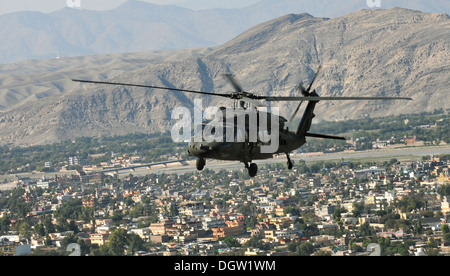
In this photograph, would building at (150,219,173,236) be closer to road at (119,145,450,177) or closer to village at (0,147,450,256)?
village at (0,147,450,256)

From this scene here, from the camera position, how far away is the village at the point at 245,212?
305 ft

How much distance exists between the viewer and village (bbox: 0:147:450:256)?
305 ft

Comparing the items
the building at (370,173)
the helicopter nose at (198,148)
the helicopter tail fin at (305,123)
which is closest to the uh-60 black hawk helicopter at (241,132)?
the helicopter nose at (198,148)

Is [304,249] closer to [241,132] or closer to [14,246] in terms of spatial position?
[14,246]

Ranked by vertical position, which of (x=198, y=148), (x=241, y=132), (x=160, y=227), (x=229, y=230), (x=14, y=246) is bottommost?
(x=14, y=246)

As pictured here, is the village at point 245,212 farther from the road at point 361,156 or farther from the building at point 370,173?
the road at point 361,156

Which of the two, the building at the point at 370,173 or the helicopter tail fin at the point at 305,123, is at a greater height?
the helicopter tail fin at the point at 305,123

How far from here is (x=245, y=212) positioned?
120m

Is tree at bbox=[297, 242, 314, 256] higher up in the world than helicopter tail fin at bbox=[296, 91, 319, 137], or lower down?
lower down

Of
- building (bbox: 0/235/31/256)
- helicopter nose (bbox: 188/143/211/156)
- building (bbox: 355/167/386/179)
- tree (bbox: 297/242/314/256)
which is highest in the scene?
helicopter nose (bbox: 188/143/211/156)

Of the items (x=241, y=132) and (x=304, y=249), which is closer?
(x=241, y=132)

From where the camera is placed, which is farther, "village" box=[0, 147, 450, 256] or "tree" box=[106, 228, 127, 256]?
"tree" box=[106, 228, 127, 256]

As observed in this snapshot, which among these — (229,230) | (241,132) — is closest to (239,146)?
(241,132)

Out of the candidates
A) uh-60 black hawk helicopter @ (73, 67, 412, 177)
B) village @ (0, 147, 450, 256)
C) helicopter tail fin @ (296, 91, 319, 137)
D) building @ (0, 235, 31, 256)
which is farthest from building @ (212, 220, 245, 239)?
uh-60 black hawk helicopter @ (73, 67, 412, 177)
